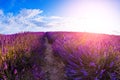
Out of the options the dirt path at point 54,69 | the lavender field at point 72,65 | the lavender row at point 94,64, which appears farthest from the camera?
the dirt path at point 54,69

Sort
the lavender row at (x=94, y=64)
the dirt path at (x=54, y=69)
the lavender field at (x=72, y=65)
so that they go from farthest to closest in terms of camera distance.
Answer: the dirt path at (x=54, y=69) < the lavender row at (x=94, y=64) < the lavender field at (x=72, y=65)

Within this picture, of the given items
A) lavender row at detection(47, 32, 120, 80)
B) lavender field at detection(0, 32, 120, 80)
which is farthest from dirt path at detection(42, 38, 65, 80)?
lavender row at detection(47, 32, 120, 80)

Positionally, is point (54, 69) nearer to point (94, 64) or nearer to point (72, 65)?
point (72, 65)

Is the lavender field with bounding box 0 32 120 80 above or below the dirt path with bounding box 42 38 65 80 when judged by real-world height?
above

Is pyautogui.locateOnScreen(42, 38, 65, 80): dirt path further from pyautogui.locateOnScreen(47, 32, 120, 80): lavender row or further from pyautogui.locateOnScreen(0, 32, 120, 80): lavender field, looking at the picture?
pyautogui.locateOnScreen(47, 32, 120, 80): lavender row

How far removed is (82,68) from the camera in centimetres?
493

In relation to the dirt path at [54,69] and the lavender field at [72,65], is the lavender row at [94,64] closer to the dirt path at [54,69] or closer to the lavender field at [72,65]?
the lavender field at [72,65]

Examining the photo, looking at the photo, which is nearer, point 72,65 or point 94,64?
point 94,64

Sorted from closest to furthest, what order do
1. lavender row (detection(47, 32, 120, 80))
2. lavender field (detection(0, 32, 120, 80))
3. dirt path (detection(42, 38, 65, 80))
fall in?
lavender field (detection(0, 32, 120, 80)), lavender row (detection(47, 32, 120, 80)), dirt path (detection(42, 38, 65, 80))

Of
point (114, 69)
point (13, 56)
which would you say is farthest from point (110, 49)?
point (13, 56)

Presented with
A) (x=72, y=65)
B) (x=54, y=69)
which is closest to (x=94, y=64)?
(x=72, y=65)

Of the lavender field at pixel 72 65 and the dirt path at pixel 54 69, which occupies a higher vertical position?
the lavender field at pixel 72 65

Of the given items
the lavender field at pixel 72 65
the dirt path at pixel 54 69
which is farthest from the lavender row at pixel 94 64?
the dirt path at pixel 54 69

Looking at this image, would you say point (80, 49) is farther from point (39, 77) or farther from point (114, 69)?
point (39, 77)
